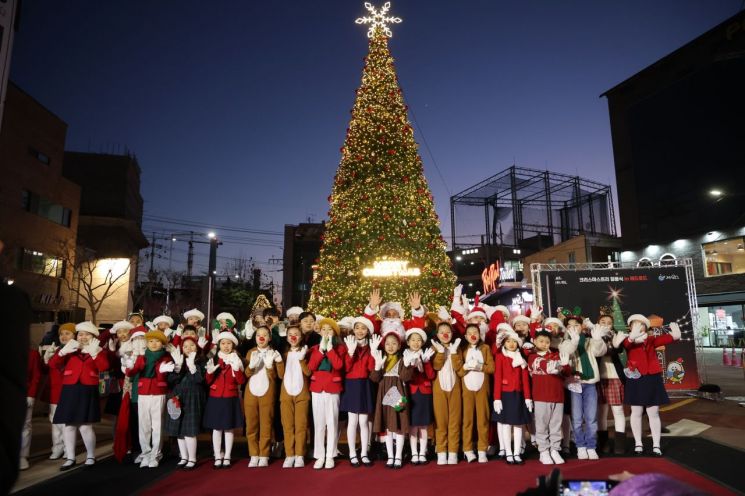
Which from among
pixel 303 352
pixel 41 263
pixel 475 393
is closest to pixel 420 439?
pixel 475 393

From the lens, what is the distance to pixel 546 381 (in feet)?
19.0

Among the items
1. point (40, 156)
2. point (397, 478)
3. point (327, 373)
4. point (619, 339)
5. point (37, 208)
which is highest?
point (40, 156)

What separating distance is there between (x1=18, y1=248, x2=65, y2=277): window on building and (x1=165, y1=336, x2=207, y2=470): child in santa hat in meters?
18.2

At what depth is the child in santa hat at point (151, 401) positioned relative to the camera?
5.81m

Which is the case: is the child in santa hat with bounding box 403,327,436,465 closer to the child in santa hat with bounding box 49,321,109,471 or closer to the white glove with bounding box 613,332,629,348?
the white glove with bounding box 613,332,629,348

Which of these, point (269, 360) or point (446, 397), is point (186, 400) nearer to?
point (269, 360)

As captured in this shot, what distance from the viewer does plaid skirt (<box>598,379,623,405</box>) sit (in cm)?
638

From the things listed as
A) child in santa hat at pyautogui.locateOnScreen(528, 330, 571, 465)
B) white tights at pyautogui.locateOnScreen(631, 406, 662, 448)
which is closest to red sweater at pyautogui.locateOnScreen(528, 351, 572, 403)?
child in santa hat at pyautogui.locateOnScreen(528, 330, 571, 465)

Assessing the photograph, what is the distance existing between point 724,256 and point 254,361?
18.7 meters

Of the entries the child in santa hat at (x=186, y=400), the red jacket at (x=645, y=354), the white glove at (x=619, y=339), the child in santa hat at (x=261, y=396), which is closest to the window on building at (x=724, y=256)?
the red jacket at (x=645, y=354)

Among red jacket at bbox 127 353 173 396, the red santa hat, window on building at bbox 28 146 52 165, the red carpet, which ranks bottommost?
the red carpet

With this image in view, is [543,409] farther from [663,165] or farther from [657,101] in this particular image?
[657,101]

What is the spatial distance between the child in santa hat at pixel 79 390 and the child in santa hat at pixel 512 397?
507 centimetres

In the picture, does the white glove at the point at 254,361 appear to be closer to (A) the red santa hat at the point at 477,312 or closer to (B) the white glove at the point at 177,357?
(B) the white glove at the point at 177,357
